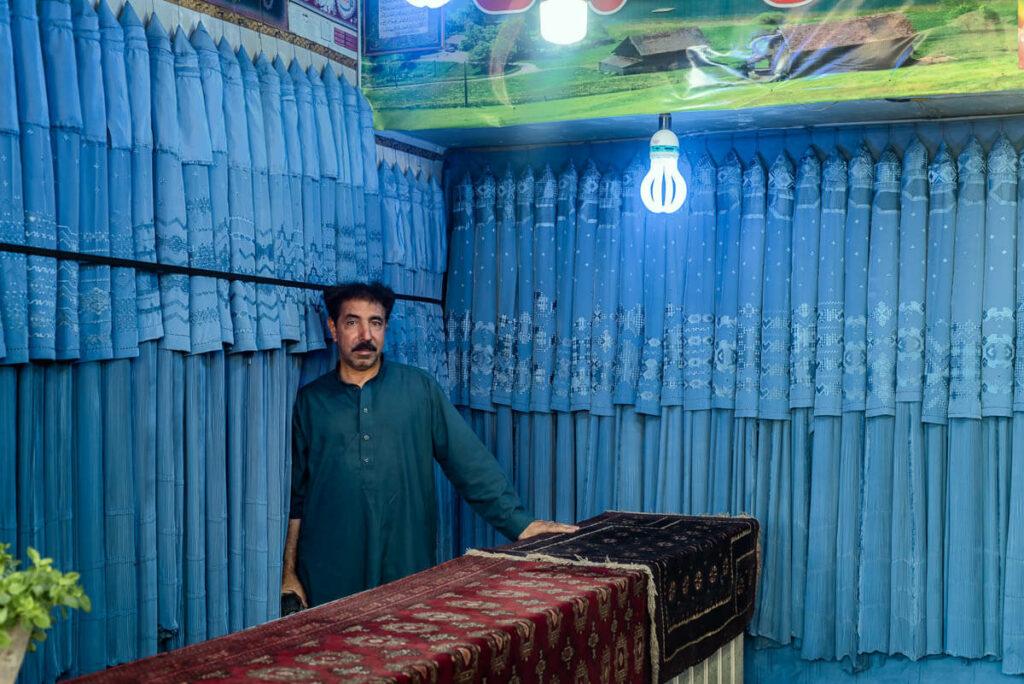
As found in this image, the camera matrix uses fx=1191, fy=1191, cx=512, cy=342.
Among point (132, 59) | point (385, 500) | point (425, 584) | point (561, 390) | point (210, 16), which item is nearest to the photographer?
point (425, 584)

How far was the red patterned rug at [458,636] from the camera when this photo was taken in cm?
247

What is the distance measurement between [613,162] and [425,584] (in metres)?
2.63

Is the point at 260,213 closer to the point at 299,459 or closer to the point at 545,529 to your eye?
the point at 299,459

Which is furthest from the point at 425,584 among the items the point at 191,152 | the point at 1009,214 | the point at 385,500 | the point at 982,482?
the point at 1009,214

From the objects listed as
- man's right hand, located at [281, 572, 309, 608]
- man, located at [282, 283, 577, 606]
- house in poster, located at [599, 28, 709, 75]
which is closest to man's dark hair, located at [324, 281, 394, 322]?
man, located at [282, 283, 577, 606]

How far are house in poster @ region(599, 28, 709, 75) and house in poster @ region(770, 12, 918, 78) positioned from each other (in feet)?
0.97

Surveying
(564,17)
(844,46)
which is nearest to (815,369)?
(844,46)

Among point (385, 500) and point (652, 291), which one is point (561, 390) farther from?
point (385, 500)

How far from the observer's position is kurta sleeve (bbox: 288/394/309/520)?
4566 mm

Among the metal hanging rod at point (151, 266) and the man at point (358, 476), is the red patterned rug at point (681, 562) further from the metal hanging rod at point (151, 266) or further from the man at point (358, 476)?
the metal hanging rod at point (151, 266)

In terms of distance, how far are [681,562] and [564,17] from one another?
1.89 metres

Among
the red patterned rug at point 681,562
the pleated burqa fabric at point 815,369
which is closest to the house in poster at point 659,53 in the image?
the pleated burqa fabric at point 815,369

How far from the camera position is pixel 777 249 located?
4992mm

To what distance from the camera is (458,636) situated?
2752mm
